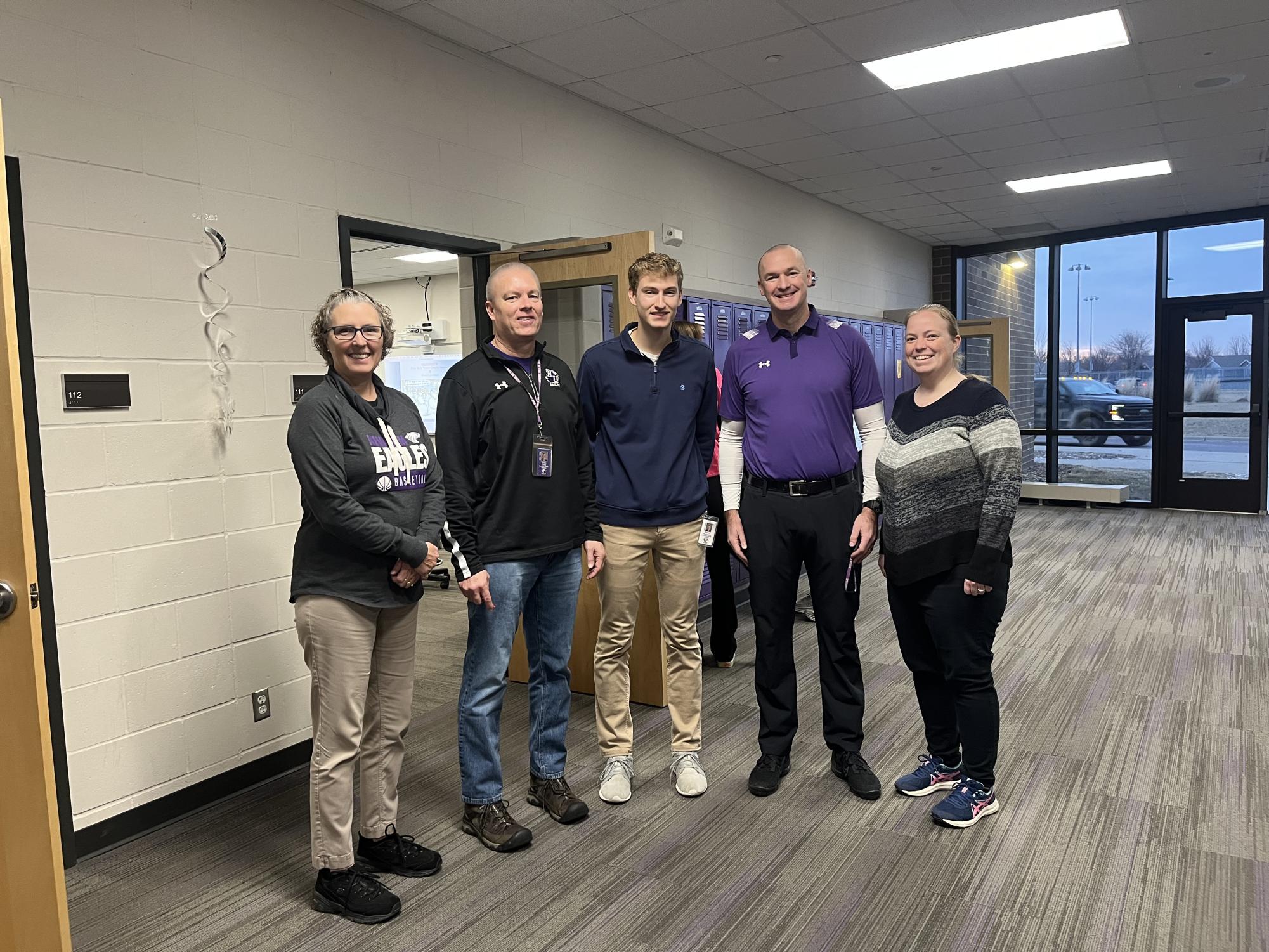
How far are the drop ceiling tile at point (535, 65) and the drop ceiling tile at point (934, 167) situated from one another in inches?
95.5

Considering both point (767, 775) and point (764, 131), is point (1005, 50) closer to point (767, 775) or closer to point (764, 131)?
point (764, 131)

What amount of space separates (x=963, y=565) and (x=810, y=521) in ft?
1.43

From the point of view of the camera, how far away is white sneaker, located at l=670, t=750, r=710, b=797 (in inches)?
106

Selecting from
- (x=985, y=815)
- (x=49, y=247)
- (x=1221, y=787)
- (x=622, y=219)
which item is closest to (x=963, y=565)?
(x=985, y=815)

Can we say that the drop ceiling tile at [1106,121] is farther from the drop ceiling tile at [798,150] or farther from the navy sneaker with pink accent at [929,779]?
the navy sneaker with pink accent at [929,779]

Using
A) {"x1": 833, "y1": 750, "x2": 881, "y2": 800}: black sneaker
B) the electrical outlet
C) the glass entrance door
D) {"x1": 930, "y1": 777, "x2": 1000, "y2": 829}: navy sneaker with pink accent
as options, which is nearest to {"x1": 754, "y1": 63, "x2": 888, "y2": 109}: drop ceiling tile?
{"x1": 833, "y1": 750, "x2": 881, "y2": 800}: black sneaker

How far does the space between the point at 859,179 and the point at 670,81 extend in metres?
2.58

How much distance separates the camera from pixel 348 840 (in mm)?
2102

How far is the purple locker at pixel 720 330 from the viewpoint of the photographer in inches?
182

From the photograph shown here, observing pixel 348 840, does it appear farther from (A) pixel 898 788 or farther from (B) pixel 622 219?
(B) pixel 622 219

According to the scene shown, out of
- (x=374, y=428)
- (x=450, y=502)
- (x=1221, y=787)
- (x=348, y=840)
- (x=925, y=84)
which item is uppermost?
(x=925, y=84)

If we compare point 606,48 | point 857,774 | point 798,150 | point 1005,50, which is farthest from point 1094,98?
point 857,774

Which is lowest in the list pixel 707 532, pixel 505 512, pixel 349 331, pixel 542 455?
pixel 707 532

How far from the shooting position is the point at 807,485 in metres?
2.56
